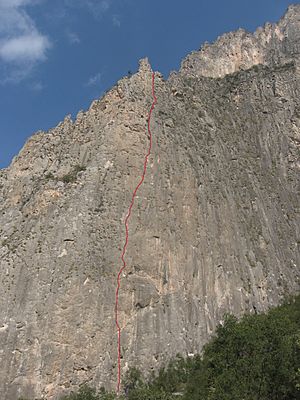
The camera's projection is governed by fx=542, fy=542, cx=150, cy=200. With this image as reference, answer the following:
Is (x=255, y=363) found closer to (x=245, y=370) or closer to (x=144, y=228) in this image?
A: (x=245, y=370)

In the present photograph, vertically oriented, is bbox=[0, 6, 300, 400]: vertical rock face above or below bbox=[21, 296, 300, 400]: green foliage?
above

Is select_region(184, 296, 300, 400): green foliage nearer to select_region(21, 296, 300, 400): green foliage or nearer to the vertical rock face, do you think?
select_region(21, 296, 300, 400): green foliage

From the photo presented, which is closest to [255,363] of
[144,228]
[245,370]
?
[245,370]

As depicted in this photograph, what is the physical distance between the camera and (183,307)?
43.8 m

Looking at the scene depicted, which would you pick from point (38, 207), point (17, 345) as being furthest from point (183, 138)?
point (17, 345)

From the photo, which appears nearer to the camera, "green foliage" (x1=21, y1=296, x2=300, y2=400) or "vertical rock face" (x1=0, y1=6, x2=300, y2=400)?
"green foliage" (x1=21, y1=296, x2=300, y2=400)

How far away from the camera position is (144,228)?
46531mm

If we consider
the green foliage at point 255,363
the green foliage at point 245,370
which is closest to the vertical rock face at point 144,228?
the green foliage at point 245,370

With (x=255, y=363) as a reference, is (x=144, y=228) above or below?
above

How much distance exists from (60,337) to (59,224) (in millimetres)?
10287

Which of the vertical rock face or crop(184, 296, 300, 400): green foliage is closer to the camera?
crop(184, 296, 300, 400): green foliage

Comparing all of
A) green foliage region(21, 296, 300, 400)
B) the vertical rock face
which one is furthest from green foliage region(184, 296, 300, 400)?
the vertical rock face

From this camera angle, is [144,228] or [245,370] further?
[144,228]

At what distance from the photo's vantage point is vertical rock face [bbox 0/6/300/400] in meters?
40.4
